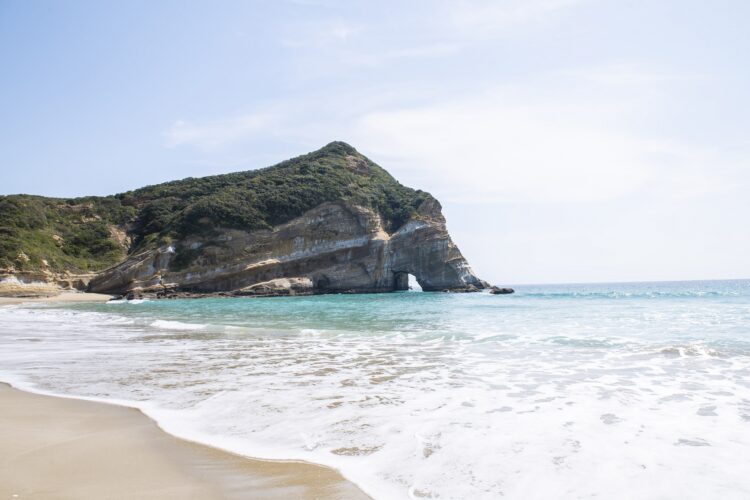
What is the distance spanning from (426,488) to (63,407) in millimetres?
4929

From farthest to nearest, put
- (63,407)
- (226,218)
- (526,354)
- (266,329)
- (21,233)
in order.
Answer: (226,218), (21,233), (266,329), (526,354), (63,407)

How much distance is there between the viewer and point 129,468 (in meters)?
3.98

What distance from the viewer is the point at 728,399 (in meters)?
6.66

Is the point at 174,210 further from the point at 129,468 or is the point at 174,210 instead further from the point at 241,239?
the point at 129,468

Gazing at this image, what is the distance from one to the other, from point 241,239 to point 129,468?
5683 centimetres

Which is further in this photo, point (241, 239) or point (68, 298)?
point (241, 239)

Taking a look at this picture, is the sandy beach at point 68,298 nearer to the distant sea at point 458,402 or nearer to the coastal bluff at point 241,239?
the coastal bluff at point 241,239

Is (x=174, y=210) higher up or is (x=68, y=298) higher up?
(x=174, y=210)

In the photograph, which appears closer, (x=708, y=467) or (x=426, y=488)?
(x=426, y=488)

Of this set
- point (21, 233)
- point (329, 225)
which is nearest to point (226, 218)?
point (329, 225)

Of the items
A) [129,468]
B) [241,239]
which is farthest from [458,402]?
[241,239]

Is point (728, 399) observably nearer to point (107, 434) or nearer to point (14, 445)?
point (107, 434)

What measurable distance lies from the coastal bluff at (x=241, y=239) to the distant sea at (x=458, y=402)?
1733 inches

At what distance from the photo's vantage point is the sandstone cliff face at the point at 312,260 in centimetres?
5550
